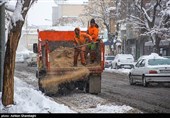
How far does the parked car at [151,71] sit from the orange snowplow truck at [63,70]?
4404 millimetres

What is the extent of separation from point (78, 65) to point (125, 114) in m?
7.55

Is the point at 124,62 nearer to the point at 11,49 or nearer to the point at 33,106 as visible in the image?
the point at 11,49

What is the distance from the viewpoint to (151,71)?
78.4 feet

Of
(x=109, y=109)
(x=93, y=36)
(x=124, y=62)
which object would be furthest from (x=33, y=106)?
(x=124, y=62)

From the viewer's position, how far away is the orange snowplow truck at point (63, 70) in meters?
19.1

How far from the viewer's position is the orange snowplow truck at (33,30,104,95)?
1914 cm

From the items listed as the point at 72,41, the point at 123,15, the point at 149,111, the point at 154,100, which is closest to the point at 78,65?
the point at 72,41

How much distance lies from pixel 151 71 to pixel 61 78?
20.5 feet

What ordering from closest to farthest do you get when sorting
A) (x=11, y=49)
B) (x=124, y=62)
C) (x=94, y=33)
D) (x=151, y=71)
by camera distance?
(x=11, y=49) < (x=94, y=33) < (x=151, y=71) < (x=124, y=62)

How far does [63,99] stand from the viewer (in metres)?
18.1

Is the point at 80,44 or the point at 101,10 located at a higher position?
the point at 101,10

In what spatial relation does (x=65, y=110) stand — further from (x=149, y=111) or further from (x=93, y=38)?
(x=93, y=38)

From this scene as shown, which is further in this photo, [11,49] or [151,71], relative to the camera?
[151,71]

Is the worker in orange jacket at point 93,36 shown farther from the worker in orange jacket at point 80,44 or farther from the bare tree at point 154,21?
the bare tree at point 154,21
